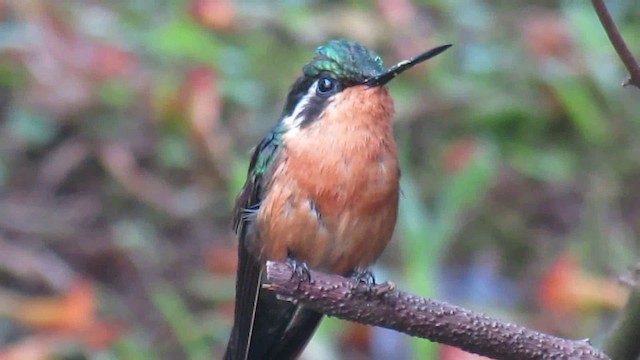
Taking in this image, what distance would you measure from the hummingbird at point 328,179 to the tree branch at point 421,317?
26.4 inches

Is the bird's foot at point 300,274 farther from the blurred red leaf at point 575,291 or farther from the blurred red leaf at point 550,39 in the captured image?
the blurred red leaf at point 550,39

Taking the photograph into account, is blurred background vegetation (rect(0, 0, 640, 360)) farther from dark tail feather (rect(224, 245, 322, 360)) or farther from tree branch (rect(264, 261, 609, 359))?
tree branch (rect(264, 261, 609, 359))

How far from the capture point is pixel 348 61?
2592mm

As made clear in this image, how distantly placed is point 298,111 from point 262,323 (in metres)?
0.66

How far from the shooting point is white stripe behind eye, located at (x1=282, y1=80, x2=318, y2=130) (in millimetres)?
2719

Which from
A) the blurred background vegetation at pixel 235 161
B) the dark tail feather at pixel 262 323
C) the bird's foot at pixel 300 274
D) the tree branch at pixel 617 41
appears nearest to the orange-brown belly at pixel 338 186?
the dark tail feather at pixel 262 323

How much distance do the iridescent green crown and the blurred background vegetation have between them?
2107 mm

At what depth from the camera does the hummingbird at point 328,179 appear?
2641mm

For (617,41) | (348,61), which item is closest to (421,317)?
(617,41)

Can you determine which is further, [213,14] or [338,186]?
[213,14]

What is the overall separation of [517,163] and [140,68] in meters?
2.00

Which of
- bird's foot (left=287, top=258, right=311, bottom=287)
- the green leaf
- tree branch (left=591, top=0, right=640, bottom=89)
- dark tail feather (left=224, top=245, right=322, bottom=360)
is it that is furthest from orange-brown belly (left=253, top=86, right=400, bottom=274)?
the green leaf

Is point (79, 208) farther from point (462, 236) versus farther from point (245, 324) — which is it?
point (245, 324)

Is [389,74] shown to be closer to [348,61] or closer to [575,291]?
[348,61]
